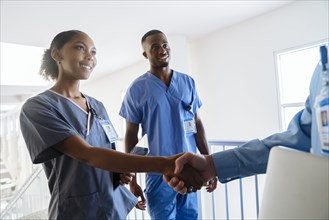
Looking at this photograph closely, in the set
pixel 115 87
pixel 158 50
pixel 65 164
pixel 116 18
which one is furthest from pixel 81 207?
Answer: pixel 115 87

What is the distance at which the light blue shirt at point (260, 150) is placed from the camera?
29.5 inches

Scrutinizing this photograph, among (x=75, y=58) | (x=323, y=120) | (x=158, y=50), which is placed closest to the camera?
(x=323, y=120)

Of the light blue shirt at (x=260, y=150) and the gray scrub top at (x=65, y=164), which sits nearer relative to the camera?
the light blue shirt at (x=260, y=150)

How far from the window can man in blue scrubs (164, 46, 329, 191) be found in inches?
86.6

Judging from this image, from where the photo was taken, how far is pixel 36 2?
2010 millimetres

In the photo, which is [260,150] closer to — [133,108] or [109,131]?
[109,131]

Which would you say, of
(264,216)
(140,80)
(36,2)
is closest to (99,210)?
(264,216)

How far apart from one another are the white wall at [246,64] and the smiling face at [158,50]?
175 centimetres

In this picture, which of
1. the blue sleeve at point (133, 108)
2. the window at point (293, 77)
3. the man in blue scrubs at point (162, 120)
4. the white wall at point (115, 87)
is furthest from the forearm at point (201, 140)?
the white wall at point (115, 87)

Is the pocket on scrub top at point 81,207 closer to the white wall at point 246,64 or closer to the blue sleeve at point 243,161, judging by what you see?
the blue sleeve at point 243,161

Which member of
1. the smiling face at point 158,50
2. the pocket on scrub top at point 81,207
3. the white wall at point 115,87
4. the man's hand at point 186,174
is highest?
the white wall at point 115,87

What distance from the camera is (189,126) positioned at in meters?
1.47

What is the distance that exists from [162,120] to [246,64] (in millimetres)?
2185

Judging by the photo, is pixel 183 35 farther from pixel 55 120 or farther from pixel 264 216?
pixel 264 216
